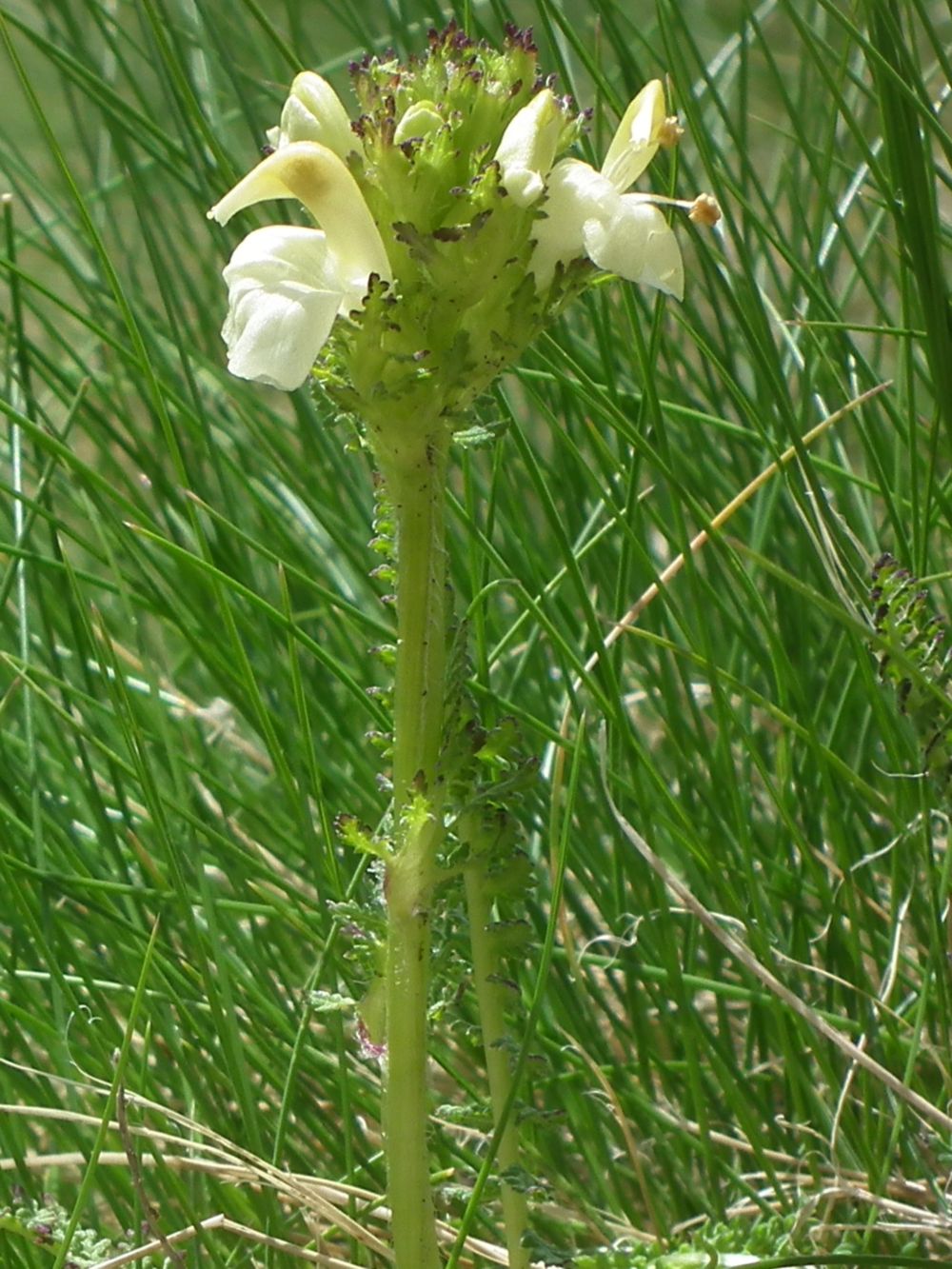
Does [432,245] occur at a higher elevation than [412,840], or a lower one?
higher

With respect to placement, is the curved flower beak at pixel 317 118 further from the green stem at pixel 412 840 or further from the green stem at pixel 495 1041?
the green stem at pixel 495 1041

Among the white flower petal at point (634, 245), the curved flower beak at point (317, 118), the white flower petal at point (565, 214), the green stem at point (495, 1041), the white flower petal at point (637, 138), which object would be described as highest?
the curved flower beak at point (317, 118)

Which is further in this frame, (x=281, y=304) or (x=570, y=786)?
(x=570, y=786)

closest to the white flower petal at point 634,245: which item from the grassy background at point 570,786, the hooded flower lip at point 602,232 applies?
the hooded flower lip at point 602,232

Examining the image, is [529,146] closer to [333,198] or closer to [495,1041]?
[333,198]

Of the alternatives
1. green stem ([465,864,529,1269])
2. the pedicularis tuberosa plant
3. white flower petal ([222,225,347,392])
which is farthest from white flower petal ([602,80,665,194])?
green stem ([465,864,529,1269])

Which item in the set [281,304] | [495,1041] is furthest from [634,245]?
[495,1041]

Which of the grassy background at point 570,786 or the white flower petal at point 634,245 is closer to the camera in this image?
the white flower petal at point 634,245
